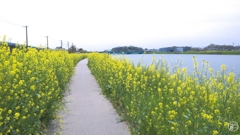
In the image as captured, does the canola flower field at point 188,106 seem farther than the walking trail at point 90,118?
No

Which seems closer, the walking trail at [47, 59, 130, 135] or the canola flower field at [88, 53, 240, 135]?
the canola flower field at [88, 53, 240, 135]

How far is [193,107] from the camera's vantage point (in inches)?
172

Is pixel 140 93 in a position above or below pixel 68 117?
above

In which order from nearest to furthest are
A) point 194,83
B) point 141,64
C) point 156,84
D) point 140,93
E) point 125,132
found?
point 125,132
point 194,83
point 140,93
point 156,84
point 141,64

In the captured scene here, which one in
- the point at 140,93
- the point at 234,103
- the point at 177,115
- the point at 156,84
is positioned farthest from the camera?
the point at 156,84

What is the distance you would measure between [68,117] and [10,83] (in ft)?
8.24


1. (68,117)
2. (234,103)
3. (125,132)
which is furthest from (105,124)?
(234,103)

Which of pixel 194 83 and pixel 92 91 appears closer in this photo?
pixel 194 83

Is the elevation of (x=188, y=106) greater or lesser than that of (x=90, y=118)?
greater

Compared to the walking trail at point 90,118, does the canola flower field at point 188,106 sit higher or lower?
higher

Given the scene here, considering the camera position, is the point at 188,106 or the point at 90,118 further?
the point at 90,118

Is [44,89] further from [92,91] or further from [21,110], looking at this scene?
[92,91]

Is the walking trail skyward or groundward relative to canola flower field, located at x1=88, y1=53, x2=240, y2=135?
groundward

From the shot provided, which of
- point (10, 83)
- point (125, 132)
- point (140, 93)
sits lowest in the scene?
point (125, 132)
